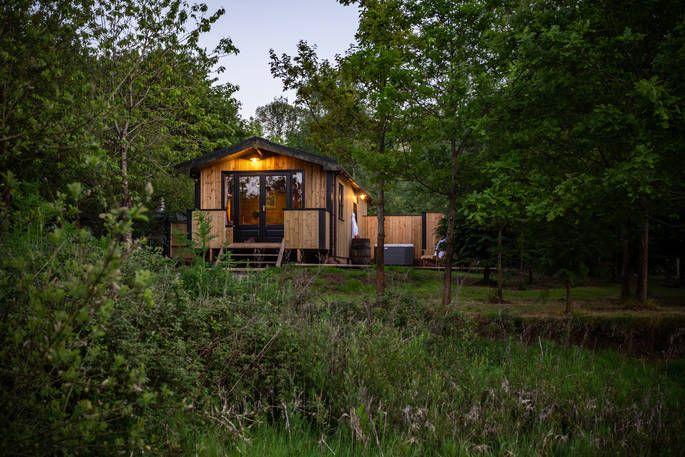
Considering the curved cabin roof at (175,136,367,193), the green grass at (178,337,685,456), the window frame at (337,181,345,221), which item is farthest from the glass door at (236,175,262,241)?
the green grass at (178,337,685,456)

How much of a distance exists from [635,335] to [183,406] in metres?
6.86

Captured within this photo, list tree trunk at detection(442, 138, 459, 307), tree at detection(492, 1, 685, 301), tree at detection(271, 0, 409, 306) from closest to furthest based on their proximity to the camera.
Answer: tree at detection(492, 1, 685, 301), tree trunk at detection(442, 138, 459, 307), tree at detection(271, 0, 409, 306)

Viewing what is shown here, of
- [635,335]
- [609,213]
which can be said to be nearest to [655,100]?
[609,213]

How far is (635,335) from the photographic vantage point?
6969mm

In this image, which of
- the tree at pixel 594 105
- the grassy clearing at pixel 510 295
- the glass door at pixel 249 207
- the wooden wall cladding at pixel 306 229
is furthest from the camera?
the glass door at pixel 249 207

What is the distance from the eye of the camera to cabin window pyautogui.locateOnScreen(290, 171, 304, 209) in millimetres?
16281

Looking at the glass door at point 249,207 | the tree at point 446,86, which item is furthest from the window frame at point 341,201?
the tree at point 446,86

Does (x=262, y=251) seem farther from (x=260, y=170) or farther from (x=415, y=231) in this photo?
(x=415, y=231)

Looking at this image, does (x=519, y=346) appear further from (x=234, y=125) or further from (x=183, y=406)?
(x=234, y=125)

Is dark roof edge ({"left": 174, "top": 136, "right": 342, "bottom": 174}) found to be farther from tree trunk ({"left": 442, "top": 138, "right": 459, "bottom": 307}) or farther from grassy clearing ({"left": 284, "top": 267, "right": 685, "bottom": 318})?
tree trunk ({"left": 442, "top": 138, "right": 459, "bottom": 307})

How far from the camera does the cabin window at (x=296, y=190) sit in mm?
16281

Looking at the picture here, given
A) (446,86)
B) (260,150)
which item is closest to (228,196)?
(260,150)

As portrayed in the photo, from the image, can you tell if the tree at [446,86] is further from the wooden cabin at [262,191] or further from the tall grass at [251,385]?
the wooden cabin at [262,191]

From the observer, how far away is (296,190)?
53.7 feet
